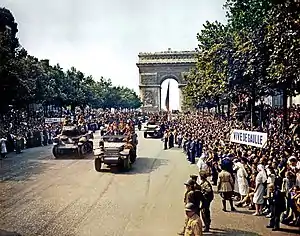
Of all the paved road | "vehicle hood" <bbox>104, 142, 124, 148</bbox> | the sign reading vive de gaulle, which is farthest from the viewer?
"vehicle hood" <bbox>104, 142, 124, 148</bbox>

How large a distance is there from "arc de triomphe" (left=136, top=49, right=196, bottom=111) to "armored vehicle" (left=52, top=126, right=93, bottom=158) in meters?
62.4

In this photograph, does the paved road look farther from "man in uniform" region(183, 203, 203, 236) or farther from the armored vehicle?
"man in uniform" region(183, 203, 203, 236)

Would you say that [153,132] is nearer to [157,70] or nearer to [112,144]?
[112,144]

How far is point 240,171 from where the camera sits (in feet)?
49.1

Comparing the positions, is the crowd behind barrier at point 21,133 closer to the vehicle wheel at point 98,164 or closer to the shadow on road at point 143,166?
Result: the shadow on road at point 143,166

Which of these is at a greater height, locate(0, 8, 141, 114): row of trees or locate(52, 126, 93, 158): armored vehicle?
locate(0, 8, 141, 114): row of trees

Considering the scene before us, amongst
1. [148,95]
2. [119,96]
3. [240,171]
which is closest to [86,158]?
[240,171]

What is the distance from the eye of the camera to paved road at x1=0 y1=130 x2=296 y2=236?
12.8m

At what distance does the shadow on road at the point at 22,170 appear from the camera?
21502mm

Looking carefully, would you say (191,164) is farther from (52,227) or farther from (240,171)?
(52,227)

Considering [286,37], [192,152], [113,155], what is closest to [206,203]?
[286,37]

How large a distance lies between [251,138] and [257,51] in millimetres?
6746

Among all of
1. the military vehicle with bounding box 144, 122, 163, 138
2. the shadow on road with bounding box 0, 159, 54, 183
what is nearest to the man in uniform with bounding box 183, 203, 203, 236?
the shadow on road with bounding box 0, 159, 54, 183

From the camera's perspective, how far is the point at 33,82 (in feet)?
137
